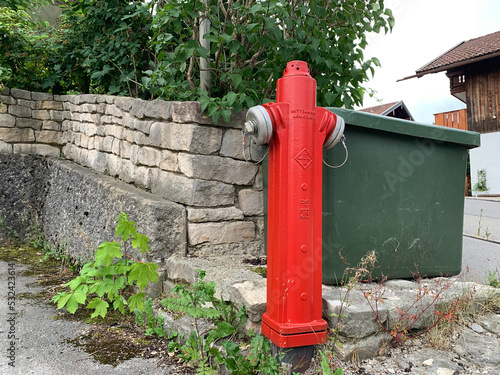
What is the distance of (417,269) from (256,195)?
128 cm

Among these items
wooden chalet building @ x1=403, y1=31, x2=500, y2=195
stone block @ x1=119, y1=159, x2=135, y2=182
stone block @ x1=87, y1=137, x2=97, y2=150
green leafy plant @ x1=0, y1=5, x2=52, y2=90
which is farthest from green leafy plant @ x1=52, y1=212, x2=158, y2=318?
wooden chalet building @ x1=403, y1=31, x2=500, y2=195

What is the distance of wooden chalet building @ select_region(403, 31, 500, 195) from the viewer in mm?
15719

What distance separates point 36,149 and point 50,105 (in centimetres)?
66

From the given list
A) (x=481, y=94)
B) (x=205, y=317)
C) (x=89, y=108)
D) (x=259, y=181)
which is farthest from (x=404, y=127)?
(x=481, y=94)

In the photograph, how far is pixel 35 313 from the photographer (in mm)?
3158

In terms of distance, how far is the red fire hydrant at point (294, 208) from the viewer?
1915mm

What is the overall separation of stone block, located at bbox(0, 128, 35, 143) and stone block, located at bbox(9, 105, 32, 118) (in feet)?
0.68

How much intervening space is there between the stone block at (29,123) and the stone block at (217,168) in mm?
3818

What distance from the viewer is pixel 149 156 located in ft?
12.0

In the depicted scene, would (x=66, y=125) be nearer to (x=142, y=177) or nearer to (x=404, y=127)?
(x=142, y=177)

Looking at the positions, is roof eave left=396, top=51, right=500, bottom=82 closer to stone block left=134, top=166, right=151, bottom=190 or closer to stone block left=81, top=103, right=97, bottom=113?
stone block left=81, top=103, right=97, bottom=113

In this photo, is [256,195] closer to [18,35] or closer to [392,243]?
[392,243]

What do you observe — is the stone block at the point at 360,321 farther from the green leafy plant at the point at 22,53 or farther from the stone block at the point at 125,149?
the green leafy plant at the point at 22,53

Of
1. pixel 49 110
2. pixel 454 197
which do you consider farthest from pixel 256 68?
pixel 49 110
